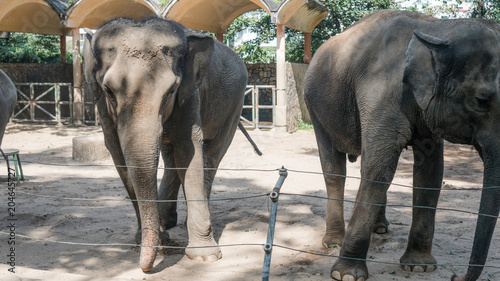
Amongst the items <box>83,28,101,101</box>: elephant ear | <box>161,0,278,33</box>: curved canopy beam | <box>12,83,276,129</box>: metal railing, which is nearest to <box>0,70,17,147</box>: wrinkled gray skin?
<box>83,28,101,101</box>: elephant ear

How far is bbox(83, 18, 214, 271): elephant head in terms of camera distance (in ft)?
13.4

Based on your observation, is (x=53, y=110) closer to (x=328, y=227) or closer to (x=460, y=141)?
(x=328, y=227)

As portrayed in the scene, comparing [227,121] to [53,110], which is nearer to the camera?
[227,121]

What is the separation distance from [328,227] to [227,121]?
1.61 meters

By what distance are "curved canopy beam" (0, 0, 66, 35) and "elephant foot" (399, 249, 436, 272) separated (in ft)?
43.8

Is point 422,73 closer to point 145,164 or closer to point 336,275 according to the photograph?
point 336,275

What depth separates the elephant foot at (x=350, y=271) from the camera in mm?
4352

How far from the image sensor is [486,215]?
11.6 feet

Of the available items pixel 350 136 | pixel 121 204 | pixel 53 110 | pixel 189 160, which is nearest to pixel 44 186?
pixel 121 204

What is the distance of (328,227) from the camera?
213 inches

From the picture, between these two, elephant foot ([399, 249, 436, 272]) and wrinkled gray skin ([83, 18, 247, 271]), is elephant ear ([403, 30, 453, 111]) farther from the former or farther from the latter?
wrinkled gray skin ([83, 18, 247, 271])

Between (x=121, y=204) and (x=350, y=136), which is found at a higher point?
(x=350, y=136)

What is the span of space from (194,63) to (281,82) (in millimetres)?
10114

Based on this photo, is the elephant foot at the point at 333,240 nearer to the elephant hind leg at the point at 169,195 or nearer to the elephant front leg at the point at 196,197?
the elephant front leg at the point at 196,197
